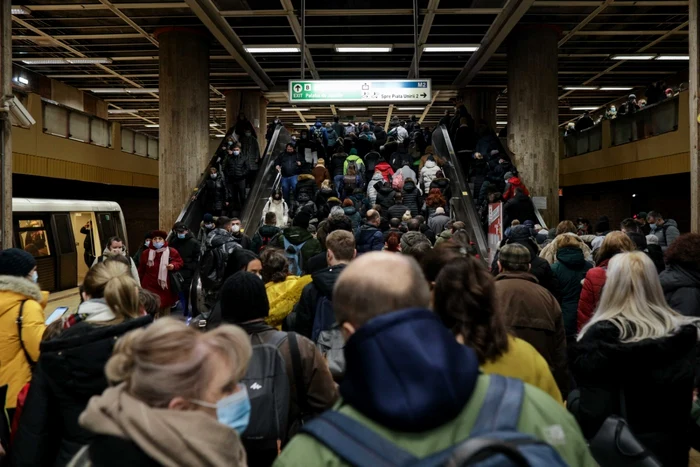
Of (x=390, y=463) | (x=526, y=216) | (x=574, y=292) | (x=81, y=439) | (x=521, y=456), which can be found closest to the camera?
(x=521, y=456)

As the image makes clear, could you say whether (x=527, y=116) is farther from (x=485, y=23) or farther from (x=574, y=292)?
(x=574, y=292)

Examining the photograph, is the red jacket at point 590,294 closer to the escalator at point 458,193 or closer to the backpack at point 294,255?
the backpack at point 294,255

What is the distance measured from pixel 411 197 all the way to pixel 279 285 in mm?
9209

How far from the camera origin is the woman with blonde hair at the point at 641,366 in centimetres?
300

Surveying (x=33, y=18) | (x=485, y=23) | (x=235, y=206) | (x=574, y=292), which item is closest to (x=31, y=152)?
(x=33, y=18)

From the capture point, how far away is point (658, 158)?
1806 centimetres

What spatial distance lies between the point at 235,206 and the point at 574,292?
1199 centimetres

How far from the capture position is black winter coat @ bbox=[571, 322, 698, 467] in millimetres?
2990

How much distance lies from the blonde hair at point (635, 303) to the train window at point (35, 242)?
48.8 ft

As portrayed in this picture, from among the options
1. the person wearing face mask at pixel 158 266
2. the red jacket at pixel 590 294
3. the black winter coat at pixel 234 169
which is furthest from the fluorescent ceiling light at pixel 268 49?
the red jacket at pixel 590 294

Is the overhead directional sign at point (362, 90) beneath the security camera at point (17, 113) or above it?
above

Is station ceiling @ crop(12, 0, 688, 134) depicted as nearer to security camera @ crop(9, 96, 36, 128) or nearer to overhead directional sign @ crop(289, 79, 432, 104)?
overhead directional sign @ crop(289, 79, 432, 104)

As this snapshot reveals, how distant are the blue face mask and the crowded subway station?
11mm

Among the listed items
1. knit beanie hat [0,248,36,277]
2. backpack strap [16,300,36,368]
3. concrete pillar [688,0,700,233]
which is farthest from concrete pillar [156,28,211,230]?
backpack strap [16,300,36,368]
